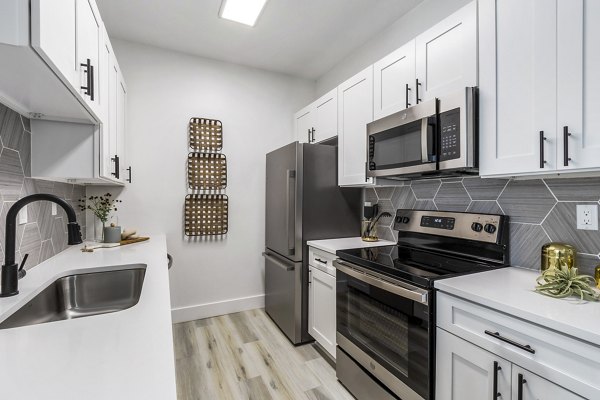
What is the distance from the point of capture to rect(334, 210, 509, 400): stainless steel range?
1.37 m

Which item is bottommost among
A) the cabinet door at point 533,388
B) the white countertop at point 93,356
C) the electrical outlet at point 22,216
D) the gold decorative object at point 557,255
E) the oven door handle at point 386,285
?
the cabinet door at point 533,388

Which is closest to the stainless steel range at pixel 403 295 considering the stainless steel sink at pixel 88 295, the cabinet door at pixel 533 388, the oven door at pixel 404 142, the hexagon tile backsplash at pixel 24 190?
the cabinet door at pixel 533 388

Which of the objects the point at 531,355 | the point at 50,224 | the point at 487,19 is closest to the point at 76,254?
the point at 50,224

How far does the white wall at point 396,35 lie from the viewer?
2.10 metres

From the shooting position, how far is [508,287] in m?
1.24

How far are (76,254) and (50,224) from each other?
24 cm

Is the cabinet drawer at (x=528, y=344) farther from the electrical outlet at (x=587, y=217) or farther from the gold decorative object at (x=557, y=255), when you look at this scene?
the electrical outlet at (x=587, y=217)

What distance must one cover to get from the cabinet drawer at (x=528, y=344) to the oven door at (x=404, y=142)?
774mm

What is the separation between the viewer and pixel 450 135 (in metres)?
1.55

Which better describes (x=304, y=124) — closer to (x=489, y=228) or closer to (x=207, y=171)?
(x=207, y=171)

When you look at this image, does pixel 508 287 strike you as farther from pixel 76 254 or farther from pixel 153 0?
pixel 153 0

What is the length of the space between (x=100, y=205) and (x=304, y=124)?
2102mm

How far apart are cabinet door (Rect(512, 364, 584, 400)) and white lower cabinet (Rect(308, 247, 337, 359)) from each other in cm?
117

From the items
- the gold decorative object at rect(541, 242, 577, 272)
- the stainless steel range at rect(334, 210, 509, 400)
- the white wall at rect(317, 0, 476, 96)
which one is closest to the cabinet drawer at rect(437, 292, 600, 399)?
the stainless steel range at rect(334, 210, 509, 400)
